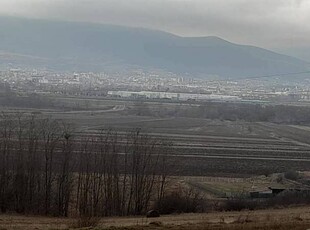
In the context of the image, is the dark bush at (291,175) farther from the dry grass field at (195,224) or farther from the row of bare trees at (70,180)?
the dry grass field at (195,224)

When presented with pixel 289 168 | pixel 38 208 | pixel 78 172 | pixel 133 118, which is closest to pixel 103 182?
pixel 78 172

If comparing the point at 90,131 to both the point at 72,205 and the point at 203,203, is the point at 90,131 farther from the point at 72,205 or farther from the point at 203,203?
the point at 203,203

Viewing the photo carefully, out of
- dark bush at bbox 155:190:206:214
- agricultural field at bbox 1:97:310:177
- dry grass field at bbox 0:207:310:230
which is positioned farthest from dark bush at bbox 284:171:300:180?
dry grass field at bbox 0:207:310:230

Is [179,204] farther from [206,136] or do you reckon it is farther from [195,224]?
[206,136]

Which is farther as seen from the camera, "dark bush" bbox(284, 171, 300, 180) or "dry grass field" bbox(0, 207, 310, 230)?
"dark bush" bbox(284, 171, 300, 180)

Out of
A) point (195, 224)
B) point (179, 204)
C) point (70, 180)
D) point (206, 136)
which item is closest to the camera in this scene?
point (195, 224)

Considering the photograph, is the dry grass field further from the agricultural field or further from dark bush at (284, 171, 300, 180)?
the agricultural field

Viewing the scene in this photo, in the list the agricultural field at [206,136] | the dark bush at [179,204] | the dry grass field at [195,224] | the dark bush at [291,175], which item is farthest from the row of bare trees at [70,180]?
the dark bush at [291,175]

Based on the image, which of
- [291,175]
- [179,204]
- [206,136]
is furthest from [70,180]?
[206,136]
